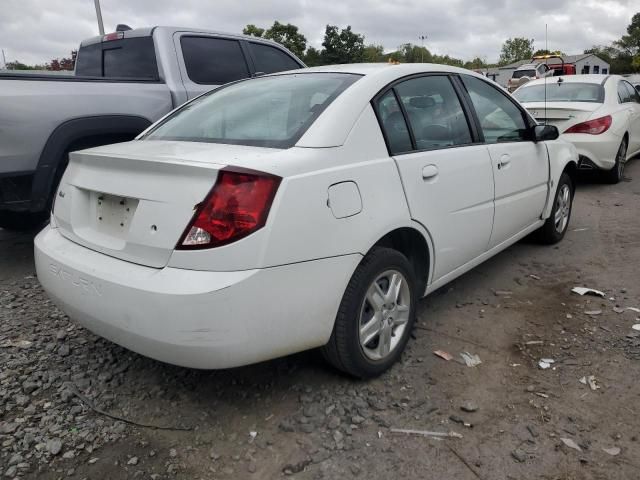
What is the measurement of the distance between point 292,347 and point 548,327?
1.85 m

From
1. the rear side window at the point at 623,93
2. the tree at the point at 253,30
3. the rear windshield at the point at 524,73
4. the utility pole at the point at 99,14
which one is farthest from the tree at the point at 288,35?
the rear side window at the point at 623,93

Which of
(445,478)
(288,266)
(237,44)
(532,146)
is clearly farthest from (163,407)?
(237,44)

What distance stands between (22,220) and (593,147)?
21.9 ft

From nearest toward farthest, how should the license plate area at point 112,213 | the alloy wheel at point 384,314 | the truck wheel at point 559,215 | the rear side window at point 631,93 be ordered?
the license plate area at point 112,213
the alloy wheel at point 384,314
the truck wheel at point 559,215
the rear side window at point 631,93

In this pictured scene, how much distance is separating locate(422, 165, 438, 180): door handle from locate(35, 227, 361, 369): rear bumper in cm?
74

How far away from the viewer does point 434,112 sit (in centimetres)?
317

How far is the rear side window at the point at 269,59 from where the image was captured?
579 centimetres

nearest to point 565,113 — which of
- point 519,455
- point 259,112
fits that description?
point 259,112

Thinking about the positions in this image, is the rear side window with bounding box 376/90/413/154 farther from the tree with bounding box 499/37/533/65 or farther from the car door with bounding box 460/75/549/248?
the tree with bounding box 499/37/533/65

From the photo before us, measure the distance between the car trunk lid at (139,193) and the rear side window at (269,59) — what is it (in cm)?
341

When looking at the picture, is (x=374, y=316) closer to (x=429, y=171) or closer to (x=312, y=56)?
(x=429, y=171)

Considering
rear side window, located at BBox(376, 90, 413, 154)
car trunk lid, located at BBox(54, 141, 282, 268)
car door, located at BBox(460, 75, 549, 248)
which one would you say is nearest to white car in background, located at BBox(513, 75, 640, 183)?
car door, located at BBox(460, 75, 549, 248)

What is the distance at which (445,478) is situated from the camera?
2066mm

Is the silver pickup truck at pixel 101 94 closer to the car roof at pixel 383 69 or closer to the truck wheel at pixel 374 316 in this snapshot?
the car roof at pixel 383 69
